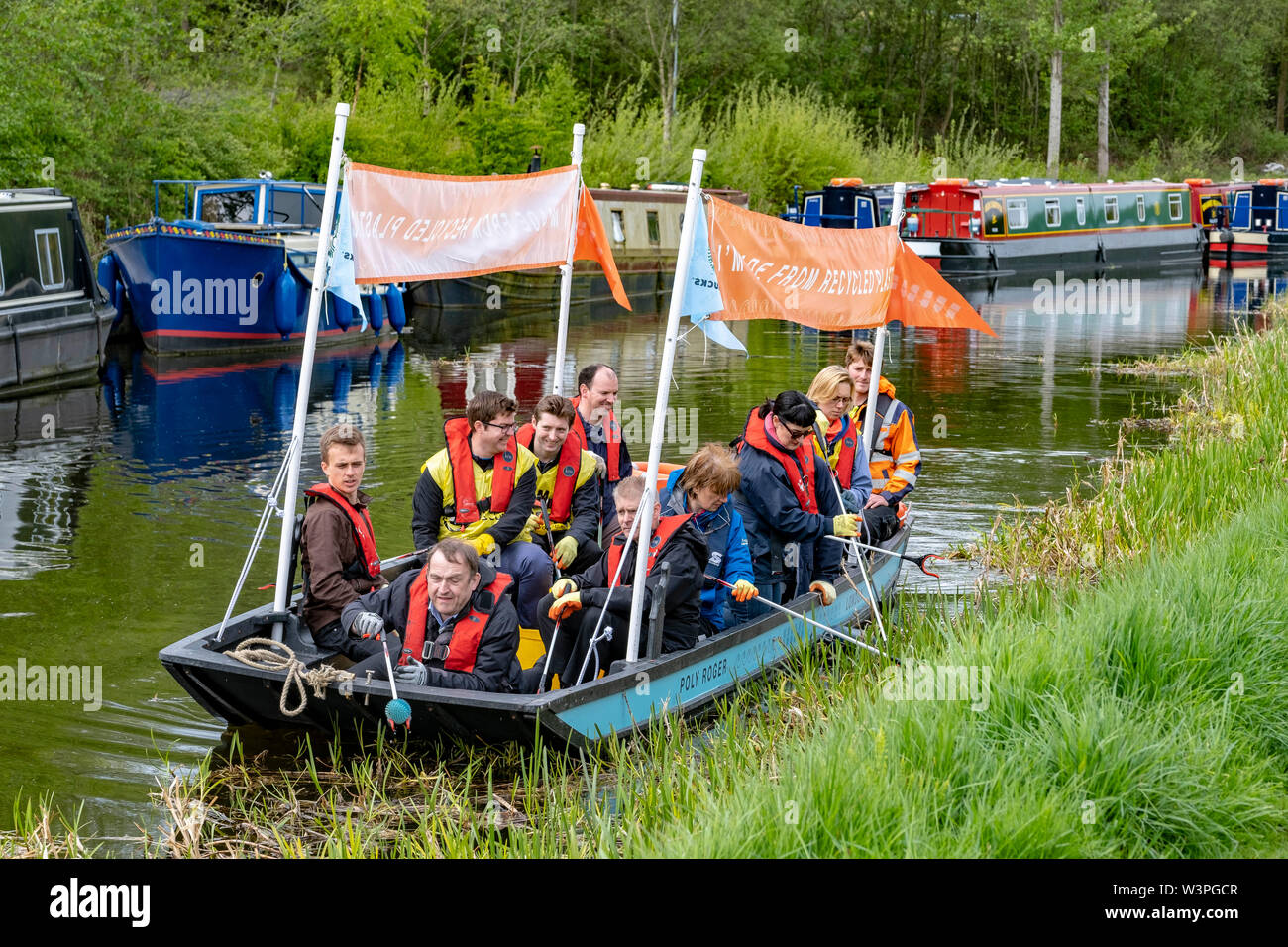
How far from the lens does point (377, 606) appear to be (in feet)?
24.7

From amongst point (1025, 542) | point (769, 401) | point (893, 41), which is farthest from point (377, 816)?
point (893, 41)

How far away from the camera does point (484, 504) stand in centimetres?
840

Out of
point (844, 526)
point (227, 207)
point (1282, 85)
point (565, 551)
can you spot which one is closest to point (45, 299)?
point (227, 207)

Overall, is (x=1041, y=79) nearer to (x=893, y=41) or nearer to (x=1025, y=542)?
(x=893, y=41)

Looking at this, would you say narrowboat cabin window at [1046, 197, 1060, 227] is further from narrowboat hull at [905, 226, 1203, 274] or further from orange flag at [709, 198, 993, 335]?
orange flag at [709, 198, 993, 335]

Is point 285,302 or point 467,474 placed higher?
point 285,302

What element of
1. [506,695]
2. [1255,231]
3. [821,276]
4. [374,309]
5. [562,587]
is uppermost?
[1255,231]

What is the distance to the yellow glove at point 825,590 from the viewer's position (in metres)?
8.41

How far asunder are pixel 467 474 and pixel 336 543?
34.7 inches

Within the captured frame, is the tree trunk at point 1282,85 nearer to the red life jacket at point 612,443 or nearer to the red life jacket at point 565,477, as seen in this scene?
the red life jacket at point 612,443

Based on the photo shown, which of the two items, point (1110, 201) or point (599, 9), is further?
point (599, 9)

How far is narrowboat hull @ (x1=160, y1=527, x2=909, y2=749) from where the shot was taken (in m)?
6.72

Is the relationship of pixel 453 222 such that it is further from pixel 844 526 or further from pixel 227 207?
pixel 227 207
